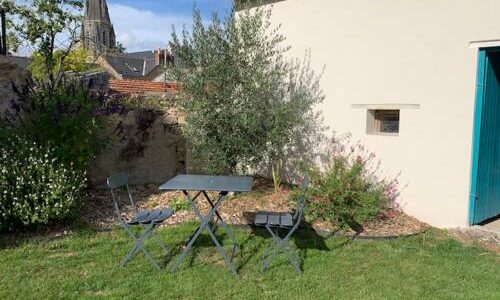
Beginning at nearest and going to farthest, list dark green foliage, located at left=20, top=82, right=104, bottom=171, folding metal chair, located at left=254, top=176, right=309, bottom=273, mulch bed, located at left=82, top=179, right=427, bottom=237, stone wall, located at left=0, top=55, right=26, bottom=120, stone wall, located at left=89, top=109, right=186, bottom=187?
folding metal chair, located at left=254, top=176, right=309, bottom=273 < mulch bed, located at left=82, top=179, right=427, bottom=237 < dark green foliage, located at left=20, top=82, right=104, bottom=171 < stone wall, located at left=0, top=55, right=26, bottom=120 < stone wall, located at left=89, top=109, right=186, bottom=187

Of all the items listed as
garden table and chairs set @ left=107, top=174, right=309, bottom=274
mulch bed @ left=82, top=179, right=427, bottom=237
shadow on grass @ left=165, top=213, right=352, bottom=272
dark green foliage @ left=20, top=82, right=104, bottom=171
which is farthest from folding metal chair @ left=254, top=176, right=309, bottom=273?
dark green foliage @ left=20, top=82, right=104, bottom=171

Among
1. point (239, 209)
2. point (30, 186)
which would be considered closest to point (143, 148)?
point (239, 209)

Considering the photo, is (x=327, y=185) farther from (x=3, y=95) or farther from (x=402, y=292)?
(x=3, y=95)

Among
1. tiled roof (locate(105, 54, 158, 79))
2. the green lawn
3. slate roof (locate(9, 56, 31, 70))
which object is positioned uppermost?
tiled roof (locate(105, 54, 158, 79))

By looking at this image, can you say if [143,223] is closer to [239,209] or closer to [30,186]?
[30,186]

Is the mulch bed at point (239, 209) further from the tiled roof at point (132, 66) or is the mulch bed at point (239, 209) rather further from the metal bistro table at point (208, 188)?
the tiled roof at point (132, 66)

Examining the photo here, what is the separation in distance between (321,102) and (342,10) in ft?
4.87

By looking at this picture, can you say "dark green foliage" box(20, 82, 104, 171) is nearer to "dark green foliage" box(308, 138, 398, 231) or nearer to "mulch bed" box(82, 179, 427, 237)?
"mulch bed" box(82, 179, 427, 237)

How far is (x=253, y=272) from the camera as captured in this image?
4.62 meters

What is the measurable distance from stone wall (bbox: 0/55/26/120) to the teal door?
6.33m

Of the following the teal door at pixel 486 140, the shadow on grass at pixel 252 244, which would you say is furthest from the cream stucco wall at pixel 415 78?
the shadow on grass at pixel 252 244

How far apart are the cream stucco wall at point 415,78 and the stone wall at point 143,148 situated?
3.15 meters

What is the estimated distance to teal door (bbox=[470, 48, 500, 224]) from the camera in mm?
5977

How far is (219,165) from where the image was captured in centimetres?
712
